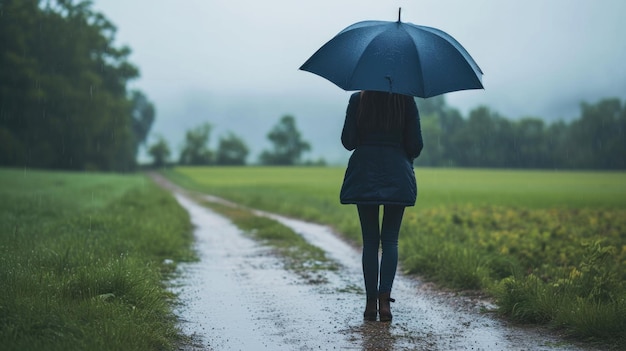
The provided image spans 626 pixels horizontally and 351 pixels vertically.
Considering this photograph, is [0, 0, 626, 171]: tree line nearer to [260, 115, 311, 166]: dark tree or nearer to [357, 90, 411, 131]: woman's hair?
[260, 115, 311, 166]: dark tree

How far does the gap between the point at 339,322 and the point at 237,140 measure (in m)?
119

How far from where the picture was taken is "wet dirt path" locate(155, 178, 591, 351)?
193 inches

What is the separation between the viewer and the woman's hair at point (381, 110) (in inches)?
215

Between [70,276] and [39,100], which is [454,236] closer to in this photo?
[70,276]

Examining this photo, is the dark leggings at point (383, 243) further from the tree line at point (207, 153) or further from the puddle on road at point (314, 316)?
the tree line at point (207, 153)

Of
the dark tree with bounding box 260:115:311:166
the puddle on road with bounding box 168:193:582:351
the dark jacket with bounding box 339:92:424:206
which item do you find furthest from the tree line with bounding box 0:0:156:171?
the dark tree with bounding box 260:115:311:166

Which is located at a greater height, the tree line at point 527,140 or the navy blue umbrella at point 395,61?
the tree line at point 527,140

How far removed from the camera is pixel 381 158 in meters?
5.43

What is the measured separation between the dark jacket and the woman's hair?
0.05 metres

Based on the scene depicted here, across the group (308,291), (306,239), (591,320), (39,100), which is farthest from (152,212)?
(39,100)

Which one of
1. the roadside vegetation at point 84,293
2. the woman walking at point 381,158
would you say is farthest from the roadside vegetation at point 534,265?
the roadside vegetation at point 84,293

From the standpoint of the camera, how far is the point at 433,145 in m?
93.1

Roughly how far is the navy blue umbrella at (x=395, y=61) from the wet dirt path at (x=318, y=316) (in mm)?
2023

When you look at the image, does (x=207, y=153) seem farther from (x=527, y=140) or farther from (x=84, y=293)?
(x=84, y=293)
